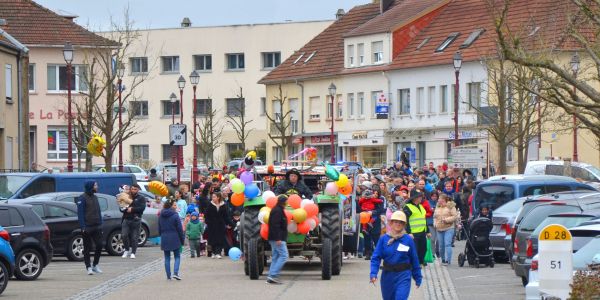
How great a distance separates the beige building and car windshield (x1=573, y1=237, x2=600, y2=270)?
7672cm

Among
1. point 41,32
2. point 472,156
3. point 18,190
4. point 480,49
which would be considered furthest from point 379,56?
point 18,190

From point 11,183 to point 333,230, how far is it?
12.5 m

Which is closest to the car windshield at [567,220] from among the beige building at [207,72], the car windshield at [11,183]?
the car windshield at [11,183]

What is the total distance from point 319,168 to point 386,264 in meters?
12.8

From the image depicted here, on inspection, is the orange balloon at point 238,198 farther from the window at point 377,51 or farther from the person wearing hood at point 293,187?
the window at point 377,51

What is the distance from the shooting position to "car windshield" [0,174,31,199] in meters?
36.3

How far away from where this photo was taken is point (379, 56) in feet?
251

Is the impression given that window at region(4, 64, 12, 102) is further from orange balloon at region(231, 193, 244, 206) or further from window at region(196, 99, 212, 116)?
window at region(196, 99, 212, 116)

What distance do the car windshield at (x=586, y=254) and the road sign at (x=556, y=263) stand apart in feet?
3.90

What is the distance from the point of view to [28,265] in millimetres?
26625

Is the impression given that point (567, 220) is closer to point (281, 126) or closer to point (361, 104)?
point (361, 104)

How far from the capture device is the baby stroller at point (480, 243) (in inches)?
1192

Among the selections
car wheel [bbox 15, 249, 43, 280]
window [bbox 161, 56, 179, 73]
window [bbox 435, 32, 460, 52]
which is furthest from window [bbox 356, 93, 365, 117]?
car wheel [bbox 15, 249, 43, 280]

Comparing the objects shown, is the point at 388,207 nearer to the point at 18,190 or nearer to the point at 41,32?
the point at 18,190
